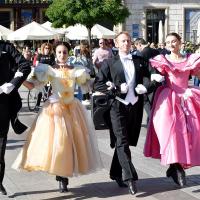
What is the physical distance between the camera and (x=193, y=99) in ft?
21.3

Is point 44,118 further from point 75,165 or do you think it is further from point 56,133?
point 75,165

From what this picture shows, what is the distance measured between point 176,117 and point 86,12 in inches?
834

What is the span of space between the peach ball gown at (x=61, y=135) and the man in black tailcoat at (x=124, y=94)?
0.27 m

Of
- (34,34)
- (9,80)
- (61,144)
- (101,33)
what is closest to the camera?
(61,144)

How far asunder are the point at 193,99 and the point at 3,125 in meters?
2.19

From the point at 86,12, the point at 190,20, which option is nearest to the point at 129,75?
the point at 86,12

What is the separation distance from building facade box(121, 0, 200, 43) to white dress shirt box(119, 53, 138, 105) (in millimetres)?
31641

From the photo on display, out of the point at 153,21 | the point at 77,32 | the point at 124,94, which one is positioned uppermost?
the point at 153,21

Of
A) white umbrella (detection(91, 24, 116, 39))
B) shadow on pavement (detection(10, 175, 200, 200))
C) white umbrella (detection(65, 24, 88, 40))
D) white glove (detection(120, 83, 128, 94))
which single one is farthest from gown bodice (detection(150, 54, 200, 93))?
white umbrella (detection(65, 24, 88, 40))

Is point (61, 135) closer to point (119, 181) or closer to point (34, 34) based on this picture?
point (119, 181)

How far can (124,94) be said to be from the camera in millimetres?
6250

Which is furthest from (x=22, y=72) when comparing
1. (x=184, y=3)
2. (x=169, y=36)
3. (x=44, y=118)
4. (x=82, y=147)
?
(x=184, y=3)

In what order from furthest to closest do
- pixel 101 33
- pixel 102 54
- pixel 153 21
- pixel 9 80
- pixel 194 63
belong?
1. pixel 153 21
2. pixel 101 33
3. pixel 102 54
4. pixel 194 63
5. pixel 9 80

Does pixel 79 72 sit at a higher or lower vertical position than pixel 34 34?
lower
